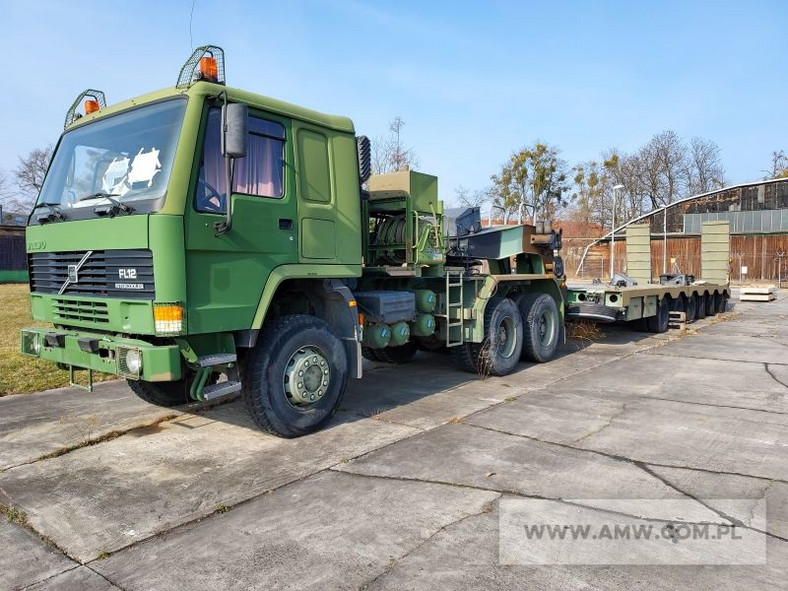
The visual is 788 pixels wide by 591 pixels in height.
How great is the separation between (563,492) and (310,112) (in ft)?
12.9

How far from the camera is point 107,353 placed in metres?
4.59

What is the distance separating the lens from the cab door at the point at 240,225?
4.51 m

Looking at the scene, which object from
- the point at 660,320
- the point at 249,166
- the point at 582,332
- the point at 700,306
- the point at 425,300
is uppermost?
the point at 249,166

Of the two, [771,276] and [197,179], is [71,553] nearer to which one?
[197,179]

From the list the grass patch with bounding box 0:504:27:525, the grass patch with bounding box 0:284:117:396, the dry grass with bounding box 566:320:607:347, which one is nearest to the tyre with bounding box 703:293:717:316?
the dry grass with bounding box 566:320:607:347

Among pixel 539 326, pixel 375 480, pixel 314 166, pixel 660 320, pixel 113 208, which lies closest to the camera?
pixel 375 480

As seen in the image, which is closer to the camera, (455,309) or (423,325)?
(423,325)

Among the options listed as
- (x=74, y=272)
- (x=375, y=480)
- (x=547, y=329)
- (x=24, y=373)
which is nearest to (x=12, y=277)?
(x=24, y=373)

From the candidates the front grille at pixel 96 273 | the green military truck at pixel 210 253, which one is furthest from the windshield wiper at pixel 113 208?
the front grille at pixel 96 273

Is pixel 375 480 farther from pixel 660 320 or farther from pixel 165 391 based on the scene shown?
pixel 660 320

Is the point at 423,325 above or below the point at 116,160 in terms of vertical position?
below

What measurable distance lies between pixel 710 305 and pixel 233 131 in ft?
50.5

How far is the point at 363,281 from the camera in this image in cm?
712

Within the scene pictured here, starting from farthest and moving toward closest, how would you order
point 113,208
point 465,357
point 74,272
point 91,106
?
point 465,357 → point 91,106 → point 74,272 → point 113,208
